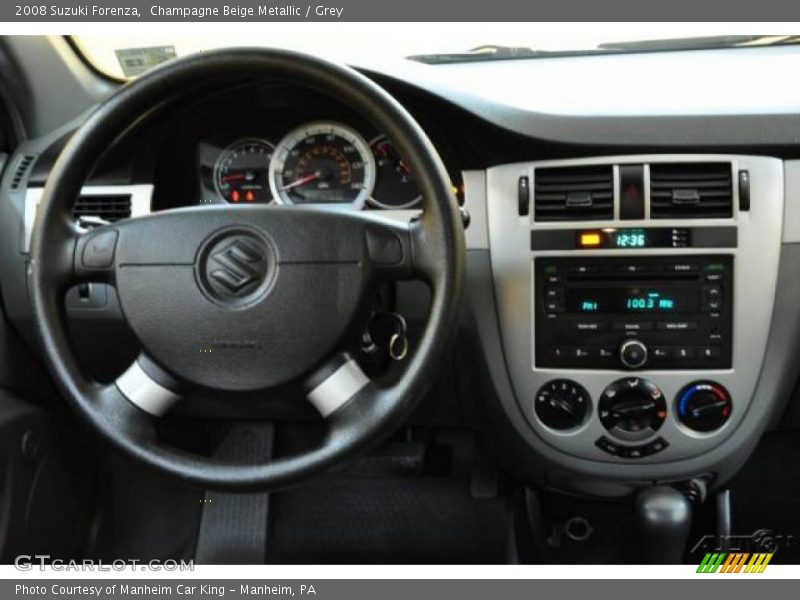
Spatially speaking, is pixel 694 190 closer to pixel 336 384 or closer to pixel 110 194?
pixel 336 384

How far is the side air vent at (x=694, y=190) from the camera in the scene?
1369 millimetres

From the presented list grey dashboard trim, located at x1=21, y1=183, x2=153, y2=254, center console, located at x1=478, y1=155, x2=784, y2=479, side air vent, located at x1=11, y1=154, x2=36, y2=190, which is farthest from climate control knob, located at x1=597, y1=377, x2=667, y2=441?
side air vent, located at x1=11, y1=154, x2=36, y2=190

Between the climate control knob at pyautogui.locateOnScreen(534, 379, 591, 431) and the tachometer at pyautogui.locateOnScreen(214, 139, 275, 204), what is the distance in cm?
62

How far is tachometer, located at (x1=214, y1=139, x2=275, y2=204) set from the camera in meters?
1.52

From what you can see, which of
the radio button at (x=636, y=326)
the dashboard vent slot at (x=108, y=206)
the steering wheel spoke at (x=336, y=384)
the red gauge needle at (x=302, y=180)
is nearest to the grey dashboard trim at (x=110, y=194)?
the dashboard vent slot at (x=108, y=206)

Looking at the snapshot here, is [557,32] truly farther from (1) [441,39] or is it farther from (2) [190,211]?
(2) [190,211]

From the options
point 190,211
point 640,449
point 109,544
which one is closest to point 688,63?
point 640,449

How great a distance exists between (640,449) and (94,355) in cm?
106

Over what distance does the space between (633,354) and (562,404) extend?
0.15 meters

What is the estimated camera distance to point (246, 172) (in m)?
1.53

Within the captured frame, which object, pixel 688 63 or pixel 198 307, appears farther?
pixel 688 63

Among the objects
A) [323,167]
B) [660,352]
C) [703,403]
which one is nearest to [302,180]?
[323,167]

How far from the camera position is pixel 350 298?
A: 1107 mm

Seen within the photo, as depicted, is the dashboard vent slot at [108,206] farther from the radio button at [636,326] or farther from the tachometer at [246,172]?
the radio button at [636,326]
